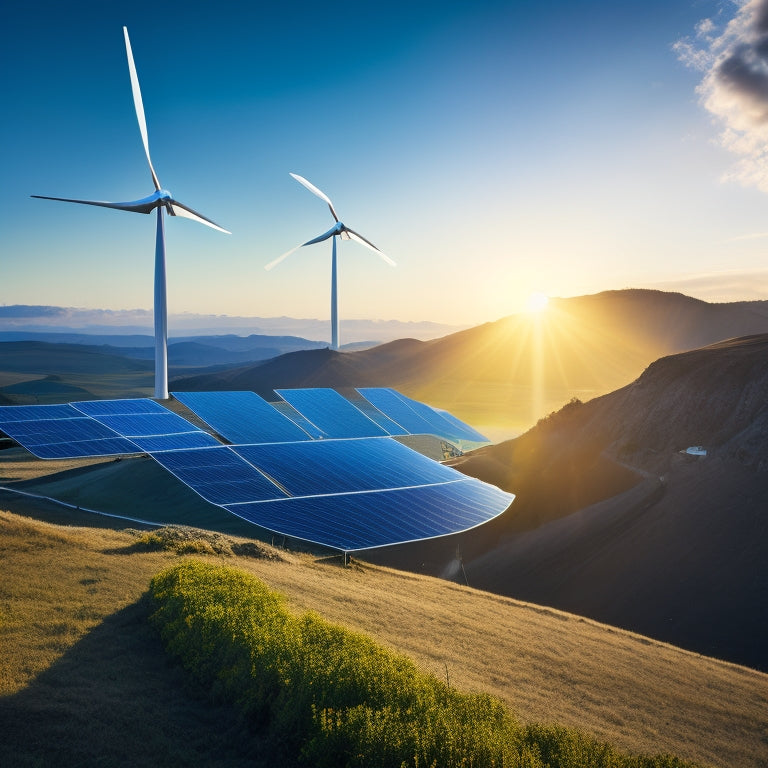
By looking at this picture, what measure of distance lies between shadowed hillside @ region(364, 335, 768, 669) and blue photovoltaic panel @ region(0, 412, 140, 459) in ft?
70.2

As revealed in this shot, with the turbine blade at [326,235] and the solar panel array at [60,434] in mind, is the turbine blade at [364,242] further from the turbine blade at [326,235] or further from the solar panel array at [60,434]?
the solar panel array at [60,434]

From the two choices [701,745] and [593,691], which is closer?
[701,745]

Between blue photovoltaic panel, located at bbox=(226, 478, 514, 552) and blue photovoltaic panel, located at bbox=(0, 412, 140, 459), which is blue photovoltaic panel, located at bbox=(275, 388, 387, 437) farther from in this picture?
blue photovoltaic panel, located at bbox=(226, 478, 514, 552)

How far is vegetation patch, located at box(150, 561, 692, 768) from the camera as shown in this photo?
11.0m

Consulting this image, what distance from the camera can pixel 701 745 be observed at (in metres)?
16.3

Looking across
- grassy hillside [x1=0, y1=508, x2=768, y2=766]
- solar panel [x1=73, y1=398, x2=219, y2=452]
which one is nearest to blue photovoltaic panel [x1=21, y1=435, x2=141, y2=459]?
solar panel [x1=73, y1=398, x2=219, y2=452]

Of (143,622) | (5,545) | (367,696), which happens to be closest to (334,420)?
(5,545)

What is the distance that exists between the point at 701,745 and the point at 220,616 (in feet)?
43.4

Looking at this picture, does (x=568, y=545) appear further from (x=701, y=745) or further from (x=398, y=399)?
(x=398, y=399)

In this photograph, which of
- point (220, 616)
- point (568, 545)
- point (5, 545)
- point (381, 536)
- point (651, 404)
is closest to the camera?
point (220, 616)

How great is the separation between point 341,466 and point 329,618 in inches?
838

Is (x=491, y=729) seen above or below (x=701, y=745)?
above

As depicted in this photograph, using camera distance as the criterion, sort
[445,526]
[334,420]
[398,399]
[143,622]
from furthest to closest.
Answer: [398,399] < [334,420] < [445,526] < [143,622]

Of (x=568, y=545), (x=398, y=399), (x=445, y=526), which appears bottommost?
(x=568, y=545)
